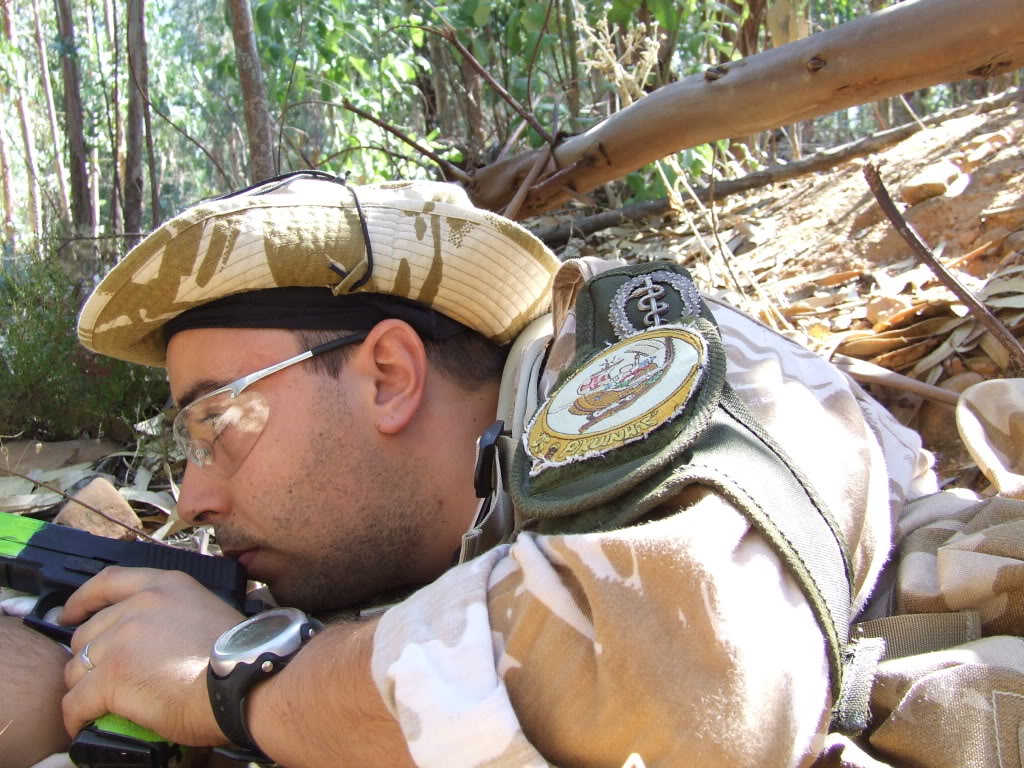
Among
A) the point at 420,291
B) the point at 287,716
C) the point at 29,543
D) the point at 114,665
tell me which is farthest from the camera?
the point at 420,291

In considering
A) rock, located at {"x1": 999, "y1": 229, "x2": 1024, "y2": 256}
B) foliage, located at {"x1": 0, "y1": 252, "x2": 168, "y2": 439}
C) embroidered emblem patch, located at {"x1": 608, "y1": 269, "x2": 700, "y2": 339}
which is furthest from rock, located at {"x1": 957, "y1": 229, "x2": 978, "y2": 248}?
foliage, located at {"x1": 0, "y1": 252, "x2": 168, "y2": 439}

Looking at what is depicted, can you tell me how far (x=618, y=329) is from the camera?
63.4 inches

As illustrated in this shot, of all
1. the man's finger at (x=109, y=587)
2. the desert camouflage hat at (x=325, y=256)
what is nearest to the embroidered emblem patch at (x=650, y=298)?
the desert camouflage hat at (x=325, y=256)

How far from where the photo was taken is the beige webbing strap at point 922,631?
4.75 feet

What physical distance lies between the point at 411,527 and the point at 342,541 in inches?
5.5

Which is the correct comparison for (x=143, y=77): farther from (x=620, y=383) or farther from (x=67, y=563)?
(x=620, y=383)

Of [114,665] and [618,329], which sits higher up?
[618,329]

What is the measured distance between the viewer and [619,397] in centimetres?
138

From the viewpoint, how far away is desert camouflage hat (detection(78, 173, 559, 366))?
184 centimetres

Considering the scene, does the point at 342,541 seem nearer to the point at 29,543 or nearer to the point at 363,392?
the point at 363,392

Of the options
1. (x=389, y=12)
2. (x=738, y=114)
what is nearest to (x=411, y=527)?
(x=738, y=114)

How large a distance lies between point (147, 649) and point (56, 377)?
7.26 feet

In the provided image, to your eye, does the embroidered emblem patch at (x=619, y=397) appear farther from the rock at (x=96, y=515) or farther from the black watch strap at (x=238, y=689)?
the rock at (x=96, y=515)

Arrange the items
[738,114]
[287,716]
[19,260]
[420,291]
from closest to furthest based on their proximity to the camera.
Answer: [287,716] → [420,291] → [738,114] → [19,260]
